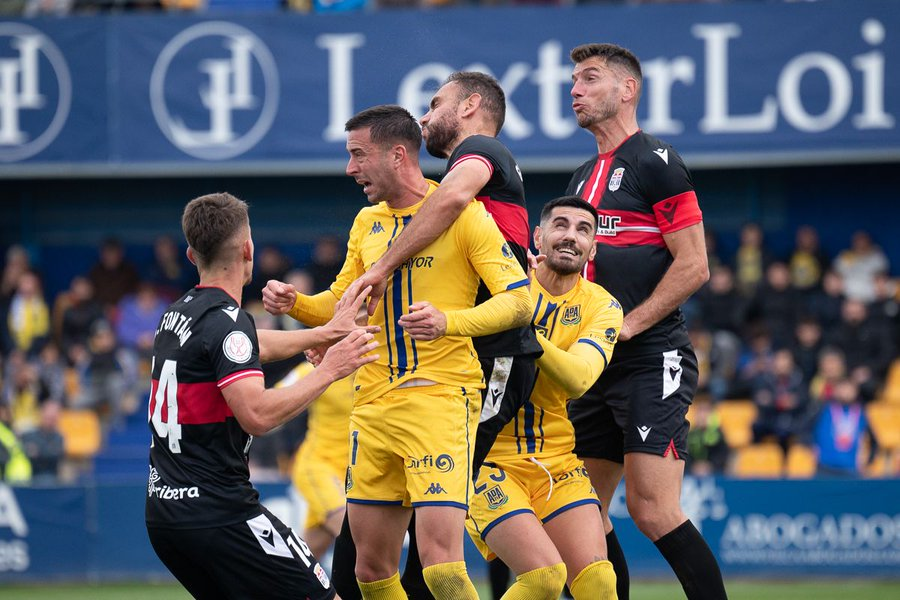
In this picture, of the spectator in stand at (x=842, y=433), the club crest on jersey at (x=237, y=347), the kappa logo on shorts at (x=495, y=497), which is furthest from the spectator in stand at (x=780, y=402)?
the club crest on jersey at (x=237, y=347)

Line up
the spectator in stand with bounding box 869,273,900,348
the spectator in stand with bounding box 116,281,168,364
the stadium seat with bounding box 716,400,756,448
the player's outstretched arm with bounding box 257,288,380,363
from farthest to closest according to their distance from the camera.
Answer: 1. the spectator in stand with bounding box 116,281,168,364
2. the spectator in stand with bounding box 869,273,900,348
3. the stadium seat with bounding box 716,400,756,448
4. the player's outstretched arm with bounding box 257,288,380,363

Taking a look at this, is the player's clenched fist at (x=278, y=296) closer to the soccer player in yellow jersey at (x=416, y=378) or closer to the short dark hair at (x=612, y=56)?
the soccer player in yellow jersey at (x=416, y=378)

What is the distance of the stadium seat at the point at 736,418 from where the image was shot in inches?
531

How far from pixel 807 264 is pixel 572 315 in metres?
9.94

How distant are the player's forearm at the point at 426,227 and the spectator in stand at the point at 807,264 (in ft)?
34.5

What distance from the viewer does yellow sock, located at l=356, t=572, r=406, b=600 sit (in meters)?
5.54

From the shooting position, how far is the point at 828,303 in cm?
1459

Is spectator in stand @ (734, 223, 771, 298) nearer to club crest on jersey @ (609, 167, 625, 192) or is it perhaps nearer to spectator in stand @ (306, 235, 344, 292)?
spectator in stand @ (306, 235, 344, 292)

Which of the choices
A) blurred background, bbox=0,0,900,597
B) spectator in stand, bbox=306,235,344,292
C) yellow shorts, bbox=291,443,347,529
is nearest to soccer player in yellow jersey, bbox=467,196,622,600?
yellow shorts, bbox=291,443,347,529

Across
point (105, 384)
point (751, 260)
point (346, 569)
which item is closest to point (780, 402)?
point (751, 260)

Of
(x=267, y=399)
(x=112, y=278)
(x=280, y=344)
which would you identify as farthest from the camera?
(x=112, y=278)

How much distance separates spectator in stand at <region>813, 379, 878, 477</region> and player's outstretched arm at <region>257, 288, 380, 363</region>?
28.1ft

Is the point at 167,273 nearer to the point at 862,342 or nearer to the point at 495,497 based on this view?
the point at 862,342

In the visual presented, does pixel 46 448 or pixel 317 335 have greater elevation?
pixel 317 335
